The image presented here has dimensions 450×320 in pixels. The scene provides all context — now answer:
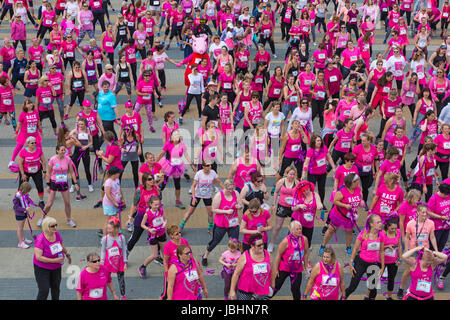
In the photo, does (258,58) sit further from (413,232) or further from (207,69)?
(413,232)

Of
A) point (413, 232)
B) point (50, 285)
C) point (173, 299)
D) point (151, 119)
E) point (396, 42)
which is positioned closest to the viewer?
point (173, 299)

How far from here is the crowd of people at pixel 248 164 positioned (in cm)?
771

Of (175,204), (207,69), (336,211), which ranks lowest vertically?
(175,204)

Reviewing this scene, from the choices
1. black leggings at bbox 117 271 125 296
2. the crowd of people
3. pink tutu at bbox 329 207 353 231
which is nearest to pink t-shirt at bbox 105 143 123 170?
the crowd of people

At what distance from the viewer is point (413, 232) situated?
838 centimetres

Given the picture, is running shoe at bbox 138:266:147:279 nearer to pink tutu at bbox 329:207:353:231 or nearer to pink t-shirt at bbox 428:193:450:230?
pink tutu at bbox 329:207:353:231

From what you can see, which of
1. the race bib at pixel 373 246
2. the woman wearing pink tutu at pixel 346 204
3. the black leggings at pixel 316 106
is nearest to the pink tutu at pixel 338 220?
the woman wearing pink tutu at pixel 346 204

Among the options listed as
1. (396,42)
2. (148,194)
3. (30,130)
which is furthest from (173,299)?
(396,42)

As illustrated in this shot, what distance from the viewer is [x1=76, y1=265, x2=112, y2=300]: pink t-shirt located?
22.9 feet

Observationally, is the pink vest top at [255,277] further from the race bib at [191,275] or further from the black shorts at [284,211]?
the black shorts at [284,211]

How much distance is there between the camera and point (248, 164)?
971 centimetres

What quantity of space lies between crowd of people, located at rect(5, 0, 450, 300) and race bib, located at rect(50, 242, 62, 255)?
0.02 m

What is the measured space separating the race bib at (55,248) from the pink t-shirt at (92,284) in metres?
0.76

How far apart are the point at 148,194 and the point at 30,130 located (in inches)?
134
